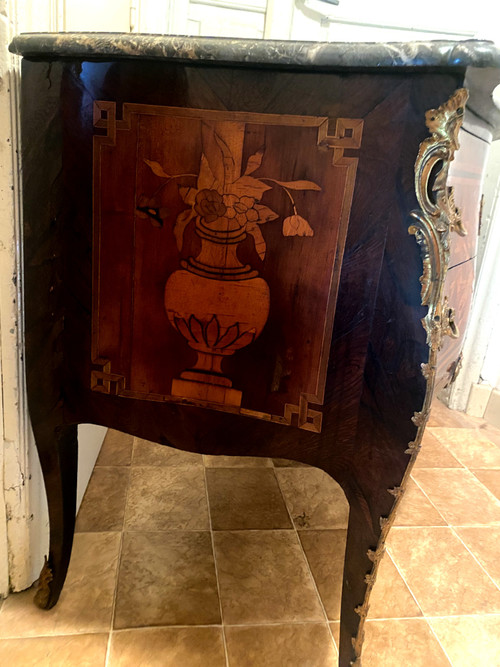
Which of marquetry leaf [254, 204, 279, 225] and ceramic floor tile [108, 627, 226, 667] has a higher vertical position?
marquetry leaf [254, 204, 279, 225]

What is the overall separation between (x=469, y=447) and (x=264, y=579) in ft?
3.41

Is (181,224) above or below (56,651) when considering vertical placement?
above

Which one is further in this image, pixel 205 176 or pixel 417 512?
pixel 417 512

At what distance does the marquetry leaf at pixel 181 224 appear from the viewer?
658 millimetres

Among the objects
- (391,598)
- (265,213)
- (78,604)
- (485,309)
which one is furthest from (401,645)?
(485,309)

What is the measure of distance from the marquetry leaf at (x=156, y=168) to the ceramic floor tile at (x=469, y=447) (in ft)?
4.85

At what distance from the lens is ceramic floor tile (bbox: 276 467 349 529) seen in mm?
1325

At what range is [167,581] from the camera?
1064 millimetres

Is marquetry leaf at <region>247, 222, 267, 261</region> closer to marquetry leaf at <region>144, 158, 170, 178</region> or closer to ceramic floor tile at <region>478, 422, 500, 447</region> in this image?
marquetry leaf at <region>144, 158, 170, 178</region>

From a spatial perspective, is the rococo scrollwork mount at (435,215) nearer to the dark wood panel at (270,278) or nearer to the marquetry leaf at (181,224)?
the dark wood panel at (270,278)

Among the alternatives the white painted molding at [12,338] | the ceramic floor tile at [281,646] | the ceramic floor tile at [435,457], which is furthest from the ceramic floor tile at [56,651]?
the ceramic floor tile at [435,457]

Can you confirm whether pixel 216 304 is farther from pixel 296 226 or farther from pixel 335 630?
pixel 335 630

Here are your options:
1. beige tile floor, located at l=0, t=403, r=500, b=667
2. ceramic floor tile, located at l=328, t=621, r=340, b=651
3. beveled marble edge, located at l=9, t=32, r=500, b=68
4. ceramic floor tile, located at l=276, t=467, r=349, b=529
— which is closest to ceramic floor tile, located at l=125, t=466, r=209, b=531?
beige tile floor, located at l=0, t=403, r=500, b=667

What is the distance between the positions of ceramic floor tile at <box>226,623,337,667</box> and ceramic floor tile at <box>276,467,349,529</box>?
1.08ft
